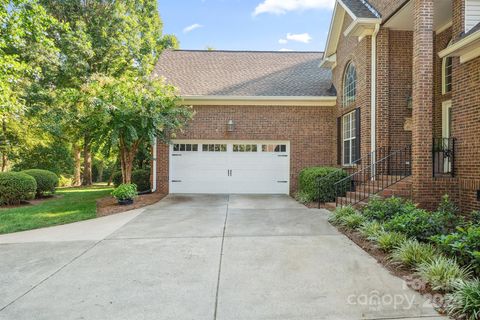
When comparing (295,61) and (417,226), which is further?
(295,61)

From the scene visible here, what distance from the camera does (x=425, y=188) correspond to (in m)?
6.67

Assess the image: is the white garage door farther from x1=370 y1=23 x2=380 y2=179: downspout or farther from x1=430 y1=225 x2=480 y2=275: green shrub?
x1=430 y1=225 x2=480 y2=275: green shrub

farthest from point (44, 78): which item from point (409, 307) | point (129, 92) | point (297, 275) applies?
point (409, 307)

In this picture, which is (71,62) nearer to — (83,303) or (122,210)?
(122,210)

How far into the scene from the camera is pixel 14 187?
1088 cm

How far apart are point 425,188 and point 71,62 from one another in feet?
60.1

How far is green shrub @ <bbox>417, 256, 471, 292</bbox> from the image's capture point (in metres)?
3.44

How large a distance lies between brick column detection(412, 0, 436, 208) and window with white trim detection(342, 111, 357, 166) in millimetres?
3351

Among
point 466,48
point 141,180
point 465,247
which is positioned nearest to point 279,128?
point 141,180

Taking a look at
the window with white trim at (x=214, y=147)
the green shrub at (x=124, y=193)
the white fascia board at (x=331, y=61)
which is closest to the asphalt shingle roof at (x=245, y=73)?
the white fascia board at (x=331, y=61)

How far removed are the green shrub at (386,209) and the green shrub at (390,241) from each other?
100 centimetres

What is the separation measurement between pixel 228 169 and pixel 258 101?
3.10 meters

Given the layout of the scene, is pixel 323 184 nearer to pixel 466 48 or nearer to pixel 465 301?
pixel 466 48

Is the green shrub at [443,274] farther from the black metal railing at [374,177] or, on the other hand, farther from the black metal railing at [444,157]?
the black metal railing at [374,177]
